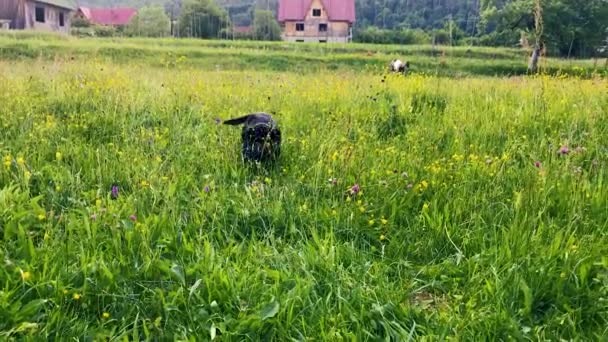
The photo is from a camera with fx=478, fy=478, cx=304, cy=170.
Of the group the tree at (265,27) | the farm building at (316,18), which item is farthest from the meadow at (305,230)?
the farm building at (316,18)

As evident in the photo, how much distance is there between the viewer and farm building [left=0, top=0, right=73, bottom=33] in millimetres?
38938

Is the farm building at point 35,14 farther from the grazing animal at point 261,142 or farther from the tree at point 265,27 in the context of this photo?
the grazing animal at point 261,142

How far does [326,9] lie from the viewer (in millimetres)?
49500

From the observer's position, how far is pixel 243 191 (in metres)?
3.22

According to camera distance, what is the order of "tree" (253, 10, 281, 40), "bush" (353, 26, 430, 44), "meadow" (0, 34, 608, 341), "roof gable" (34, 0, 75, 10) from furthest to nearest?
"tree" (253, 10, 281, 40) → "bush" (353, 26, 430, 44) → "roof gable" (34, 0, 75, 10) → "meadow" (0, 34, 608, 341)

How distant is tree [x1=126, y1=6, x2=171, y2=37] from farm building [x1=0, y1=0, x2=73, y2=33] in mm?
5435

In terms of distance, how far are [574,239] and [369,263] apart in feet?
3.62

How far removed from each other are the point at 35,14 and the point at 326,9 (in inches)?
1066

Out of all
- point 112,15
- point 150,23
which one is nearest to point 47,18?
point 150,23

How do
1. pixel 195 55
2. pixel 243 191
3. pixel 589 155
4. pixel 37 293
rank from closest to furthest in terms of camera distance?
pixel 37 293 → pixel 243 191 → pixel 589 155 → pixel 195 55

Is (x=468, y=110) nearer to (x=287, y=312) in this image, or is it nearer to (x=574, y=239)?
(x=574, y=239)

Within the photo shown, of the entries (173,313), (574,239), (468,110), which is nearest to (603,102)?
(468,110)

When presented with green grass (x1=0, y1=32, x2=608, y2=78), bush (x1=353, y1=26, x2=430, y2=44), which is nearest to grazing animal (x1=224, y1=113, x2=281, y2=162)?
green grass (x1=0, y1=32, x2=608, y2=78)

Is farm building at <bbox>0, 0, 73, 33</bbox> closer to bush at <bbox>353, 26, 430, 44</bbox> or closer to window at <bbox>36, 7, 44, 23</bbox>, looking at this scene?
A: window at <bbox>36, 7, 44, 23</bbox>
